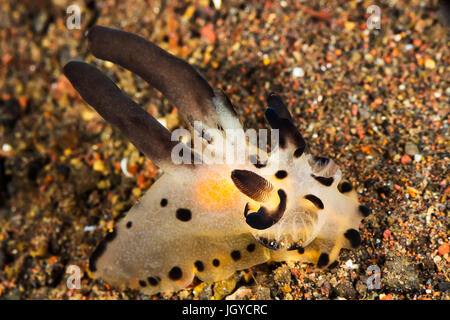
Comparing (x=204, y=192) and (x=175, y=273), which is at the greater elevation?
(x=204, y=192)

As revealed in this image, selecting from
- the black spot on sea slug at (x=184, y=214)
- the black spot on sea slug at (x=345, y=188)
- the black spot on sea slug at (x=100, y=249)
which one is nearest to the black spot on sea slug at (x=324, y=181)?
the black spot on sea slug at (x=345, y=188)

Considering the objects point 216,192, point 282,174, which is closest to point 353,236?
point 282,174

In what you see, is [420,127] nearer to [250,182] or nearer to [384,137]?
[384,137]

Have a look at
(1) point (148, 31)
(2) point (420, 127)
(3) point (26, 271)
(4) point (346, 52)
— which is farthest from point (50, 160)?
(2) point (420, 127)

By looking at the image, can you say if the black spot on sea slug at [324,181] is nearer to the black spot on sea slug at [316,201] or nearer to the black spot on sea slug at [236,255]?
the black spot on sea slug at [316,201]

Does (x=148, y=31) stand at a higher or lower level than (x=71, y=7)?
lower

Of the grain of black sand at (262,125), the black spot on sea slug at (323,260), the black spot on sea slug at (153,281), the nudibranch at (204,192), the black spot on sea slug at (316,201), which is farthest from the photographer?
the black spot on sea slug at (153,281)

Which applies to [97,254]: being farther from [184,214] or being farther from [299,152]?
[299,152]
